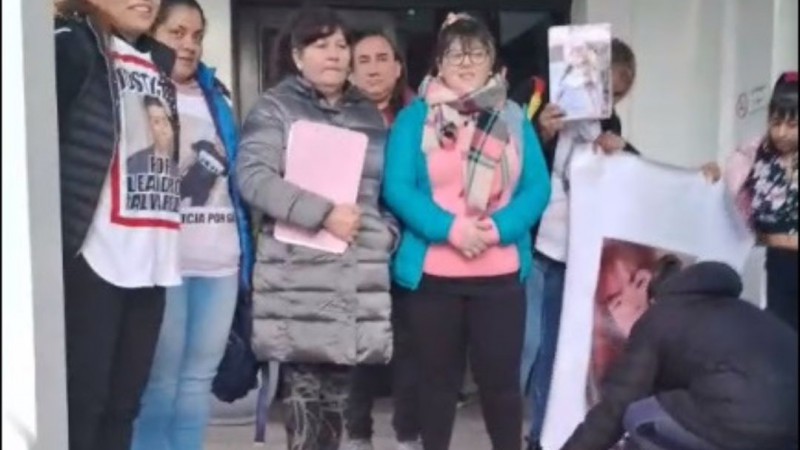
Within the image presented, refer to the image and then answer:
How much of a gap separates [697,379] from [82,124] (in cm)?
148

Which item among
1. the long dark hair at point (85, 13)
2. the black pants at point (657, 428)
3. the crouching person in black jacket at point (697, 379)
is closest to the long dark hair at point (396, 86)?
the long dark hair at point (85, 13)

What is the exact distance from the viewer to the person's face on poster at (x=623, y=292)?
10.6ft

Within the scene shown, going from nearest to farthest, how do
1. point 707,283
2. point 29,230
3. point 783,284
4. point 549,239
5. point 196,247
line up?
point 783,284 < point 29,230 < point 707,283 < point 196,247 < point 549,239

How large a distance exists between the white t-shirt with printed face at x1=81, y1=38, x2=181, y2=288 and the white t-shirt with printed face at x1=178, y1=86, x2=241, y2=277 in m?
0.17

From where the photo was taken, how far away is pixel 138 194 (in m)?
2.82

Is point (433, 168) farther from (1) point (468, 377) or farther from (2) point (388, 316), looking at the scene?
(1) point (468, 377)

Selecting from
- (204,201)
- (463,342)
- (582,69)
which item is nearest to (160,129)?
(204,201)

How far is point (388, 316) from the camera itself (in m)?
3.11

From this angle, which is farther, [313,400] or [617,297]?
[617,297]

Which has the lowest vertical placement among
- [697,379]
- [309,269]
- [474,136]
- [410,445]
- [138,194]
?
[410,445]

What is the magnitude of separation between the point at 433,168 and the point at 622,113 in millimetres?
1221

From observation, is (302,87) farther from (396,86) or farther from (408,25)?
(408,25)

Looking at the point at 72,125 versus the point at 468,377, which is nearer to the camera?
the point at 72,125

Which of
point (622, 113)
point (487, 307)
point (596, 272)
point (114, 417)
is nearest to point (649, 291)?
point (596, 272)
